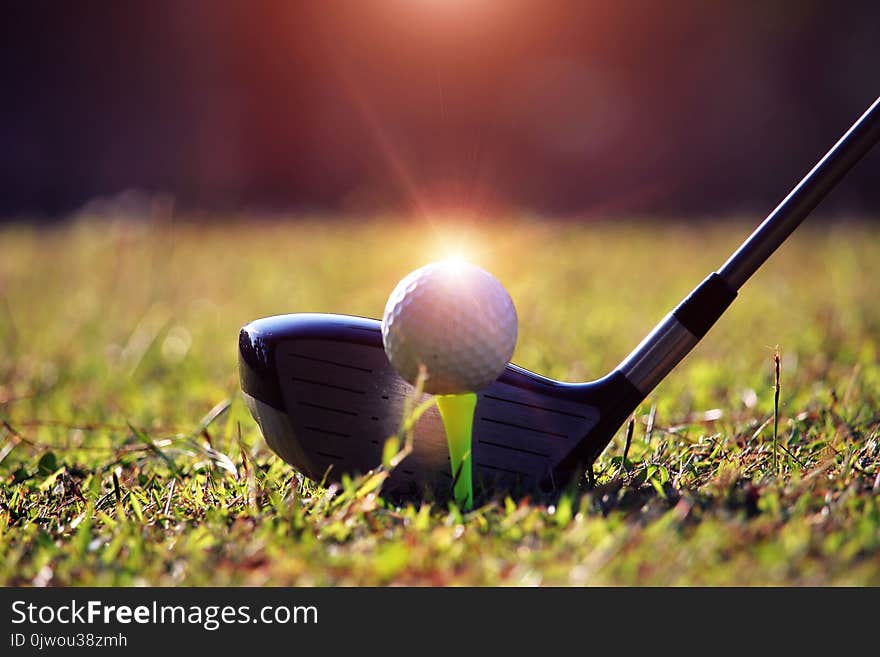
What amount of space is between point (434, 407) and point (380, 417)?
115 millimetres

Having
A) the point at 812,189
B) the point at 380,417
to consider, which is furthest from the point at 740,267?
the point at 380,417

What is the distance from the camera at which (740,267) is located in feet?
6.41

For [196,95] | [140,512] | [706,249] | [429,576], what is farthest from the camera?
[196,95]

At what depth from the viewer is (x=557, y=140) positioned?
11.7m

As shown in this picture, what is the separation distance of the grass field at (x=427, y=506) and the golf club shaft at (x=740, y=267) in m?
0.23

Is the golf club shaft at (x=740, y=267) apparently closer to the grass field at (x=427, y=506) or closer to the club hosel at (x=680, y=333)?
the club hosel at (x=680, y=333)

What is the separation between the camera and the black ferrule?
1.96m

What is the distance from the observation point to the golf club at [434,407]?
1.89 meters

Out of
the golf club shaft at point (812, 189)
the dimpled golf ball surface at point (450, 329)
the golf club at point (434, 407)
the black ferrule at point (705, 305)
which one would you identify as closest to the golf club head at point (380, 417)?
the golf club at point (434, 407)

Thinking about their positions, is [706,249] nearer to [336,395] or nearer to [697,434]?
[697,434]

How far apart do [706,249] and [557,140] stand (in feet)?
17.3

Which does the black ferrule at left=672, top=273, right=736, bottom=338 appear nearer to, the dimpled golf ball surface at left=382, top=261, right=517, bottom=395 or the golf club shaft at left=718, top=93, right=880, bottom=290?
the golf club shaft at left=718, top=93, right=880, bottom=290

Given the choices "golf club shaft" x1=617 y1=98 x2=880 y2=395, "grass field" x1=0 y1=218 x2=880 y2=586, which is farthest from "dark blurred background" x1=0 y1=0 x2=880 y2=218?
"golf club shaft" x1=617 y1=98 x2=880 y2=395
